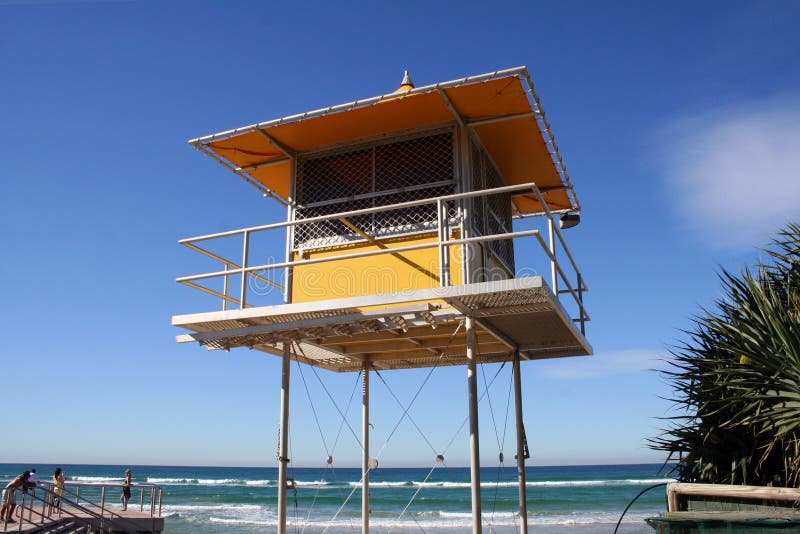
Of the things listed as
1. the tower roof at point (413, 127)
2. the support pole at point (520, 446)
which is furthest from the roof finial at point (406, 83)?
the support pole at point (520, 446)

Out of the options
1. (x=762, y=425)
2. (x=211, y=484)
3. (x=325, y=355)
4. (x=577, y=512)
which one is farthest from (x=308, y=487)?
Result: (x=762, y=425)

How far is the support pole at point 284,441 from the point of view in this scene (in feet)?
30.3

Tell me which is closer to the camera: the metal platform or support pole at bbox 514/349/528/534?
the metal platform

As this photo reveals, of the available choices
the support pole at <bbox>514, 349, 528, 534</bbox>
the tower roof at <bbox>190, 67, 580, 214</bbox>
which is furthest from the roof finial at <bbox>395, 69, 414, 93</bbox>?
the support pole at <bbox>514, 349, 528, 534</bbox>

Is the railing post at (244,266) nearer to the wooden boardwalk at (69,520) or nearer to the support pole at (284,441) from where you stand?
the support pole at (284,441)

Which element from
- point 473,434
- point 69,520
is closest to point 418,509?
point 69,520

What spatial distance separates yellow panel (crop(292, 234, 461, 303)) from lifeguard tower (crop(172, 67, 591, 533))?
0.02m

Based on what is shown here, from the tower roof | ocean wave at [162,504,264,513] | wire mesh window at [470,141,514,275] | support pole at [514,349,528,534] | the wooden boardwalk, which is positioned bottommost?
ocean wave at [162,504,264,513]

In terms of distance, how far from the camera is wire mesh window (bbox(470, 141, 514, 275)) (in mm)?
10148

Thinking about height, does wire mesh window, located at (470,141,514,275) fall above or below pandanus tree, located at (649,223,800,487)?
above

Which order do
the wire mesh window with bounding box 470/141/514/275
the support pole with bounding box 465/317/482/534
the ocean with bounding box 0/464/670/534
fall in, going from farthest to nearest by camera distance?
the ocean with bounding box 0/464/670/534 → the wire mesh window with bounding box 470/141/514/275 → the support pole with bounding box 465/317/482/534

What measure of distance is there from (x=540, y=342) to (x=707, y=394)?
258cm

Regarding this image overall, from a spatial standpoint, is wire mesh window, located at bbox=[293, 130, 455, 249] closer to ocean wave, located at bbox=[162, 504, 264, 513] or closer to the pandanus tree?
the pandanus tree

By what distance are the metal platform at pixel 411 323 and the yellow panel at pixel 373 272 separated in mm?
478
